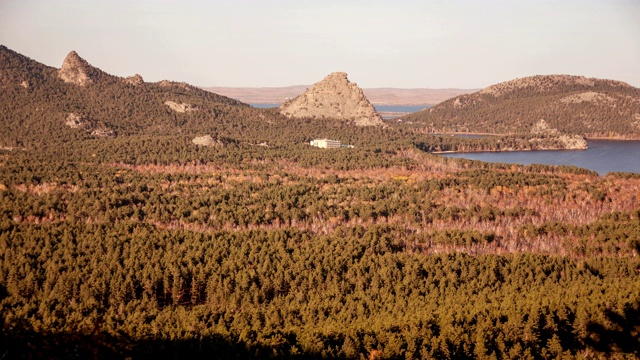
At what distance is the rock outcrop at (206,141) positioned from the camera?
186 metres

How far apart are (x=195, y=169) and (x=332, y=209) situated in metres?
55.5

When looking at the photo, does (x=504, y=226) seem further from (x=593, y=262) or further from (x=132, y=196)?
(x=132, y=196)

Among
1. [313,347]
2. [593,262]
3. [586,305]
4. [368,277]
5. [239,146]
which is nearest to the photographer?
[313,347]

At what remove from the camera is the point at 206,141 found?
612 feet

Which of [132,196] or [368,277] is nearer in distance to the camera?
[368,277]

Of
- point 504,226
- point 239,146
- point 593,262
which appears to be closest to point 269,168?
point 239,146

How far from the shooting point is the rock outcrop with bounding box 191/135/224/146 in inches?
7306

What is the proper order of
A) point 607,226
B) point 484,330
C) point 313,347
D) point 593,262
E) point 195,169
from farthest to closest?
point 195,169 < point 607,226 < point 593,262 < point 484,330 < point 313,347

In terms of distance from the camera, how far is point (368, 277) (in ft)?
245

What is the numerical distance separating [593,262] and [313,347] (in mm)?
50498

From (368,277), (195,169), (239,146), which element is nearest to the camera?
(368,277)

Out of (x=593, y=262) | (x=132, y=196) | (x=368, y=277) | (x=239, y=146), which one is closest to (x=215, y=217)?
(x=132, y=196)

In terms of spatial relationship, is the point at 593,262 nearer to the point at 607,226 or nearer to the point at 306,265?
the point at 607,226

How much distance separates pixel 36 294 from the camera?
6606cm
